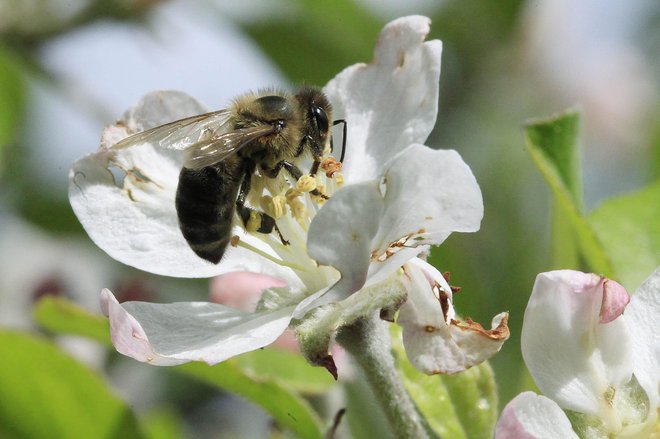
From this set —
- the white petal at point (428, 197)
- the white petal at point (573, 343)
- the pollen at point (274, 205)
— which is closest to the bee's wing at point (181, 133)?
the pollen at point (274, 205)

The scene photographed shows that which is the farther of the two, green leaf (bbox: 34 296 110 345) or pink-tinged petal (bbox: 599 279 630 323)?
green leaf (bbox: 34 296 110 345)

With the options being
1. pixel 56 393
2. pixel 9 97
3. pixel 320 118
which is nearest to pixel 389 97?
pixel 320 118

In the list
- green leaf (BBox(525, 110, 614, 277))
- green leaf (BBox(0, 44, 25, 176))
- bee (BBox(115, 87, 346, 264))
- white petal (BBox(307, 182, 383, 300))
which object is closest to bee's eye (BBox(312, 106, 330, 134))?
bee (BBox(115, 87, 346, 264))

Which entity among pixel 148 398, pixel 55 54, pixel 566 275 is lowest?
pixel 148 398

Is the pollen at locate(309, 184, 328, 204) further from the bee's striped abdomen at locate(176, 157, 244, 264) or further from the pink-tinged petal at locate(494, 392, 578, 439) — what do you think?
the pink-tinged petal at locate(494, 392, 578, 439)

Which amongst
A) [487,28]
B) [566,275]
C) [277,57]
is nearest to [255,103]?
[566,275]

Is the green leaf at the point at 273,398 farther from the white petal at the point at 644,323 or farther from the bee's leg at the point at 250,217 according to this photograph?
the white petal at the point at 644,323

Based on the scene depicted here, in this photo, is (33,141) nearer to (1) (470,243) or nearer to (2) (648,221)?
(1) (470,243)
